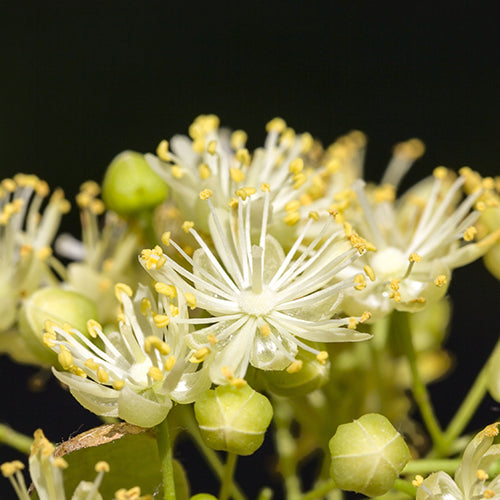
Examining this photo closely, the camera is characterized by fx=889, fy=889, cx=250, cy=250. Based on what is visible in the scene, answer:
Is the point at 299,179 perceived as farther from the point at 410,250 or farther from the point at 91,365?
the point at 91,365

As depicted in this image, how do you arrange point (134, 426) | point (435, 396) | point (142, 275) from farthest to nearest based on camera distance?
point (435, 396) < point (142, 275) < point (134, 426)

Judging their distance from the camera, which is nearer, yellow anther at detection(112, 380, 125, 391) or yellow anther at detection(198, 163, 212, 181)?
yellow anther at detection(112, 380, 125, 391)

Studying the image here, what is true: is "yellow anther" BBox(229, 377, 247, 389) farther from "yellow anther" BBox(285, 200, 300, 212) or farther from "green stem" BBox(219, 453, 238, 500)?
"yellow anther" BBox(285, 200, 300, 212)

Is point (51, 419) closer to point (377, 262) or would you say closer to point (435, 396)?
point (377, 262)

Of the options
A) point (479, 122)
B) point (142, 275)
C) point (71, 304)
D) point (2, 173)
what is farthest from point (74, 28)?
point (71, 304)

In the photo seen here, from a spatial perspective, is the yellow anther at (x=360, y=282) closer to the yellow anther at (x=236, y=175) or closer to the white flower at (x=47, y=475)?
the yellow anther at (x=236, y=175)

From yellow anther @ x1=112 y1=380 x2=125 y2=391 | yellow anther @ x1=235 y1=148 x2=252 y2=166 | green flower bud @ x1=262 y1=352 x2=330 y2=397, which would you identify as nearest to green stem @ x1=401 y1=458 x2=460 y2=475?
green flower bud @ x1=262 y1=352 x2=330 y2=397
